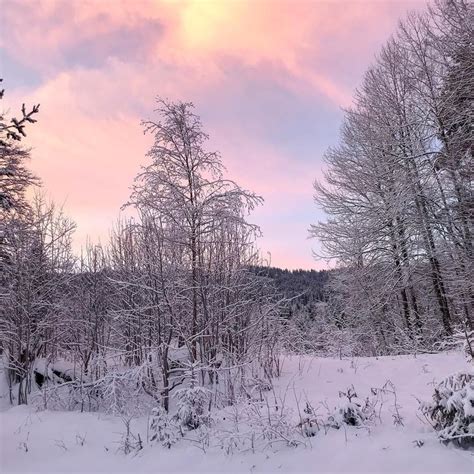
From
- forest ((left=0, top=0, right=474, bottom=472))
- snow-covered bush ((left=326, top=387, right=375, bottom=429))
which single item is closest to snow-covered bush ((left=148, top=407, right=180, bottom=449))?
forest ((left=0, top=0, right=474, bottom=472))

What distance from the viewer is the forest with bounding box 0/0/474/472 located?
256 inches

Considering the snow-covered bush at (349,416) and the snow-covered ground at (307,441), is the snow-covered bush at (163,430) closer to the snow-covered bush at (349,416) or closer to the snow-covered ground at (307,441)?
the snow-covered ground at (307,441)

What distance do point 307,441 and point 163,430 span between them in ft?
7.79

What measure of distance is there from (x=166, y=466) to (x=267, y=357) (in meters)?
4.61

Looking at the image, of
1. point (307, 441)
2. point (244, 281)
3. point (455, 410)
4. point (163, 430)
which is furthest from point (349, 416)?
point (244, 281)

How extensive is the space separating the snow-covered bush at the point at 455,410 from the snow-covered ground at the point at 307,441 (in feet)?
0.52

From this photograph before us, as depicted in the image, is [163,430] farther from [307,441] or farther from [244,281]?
[244,281]

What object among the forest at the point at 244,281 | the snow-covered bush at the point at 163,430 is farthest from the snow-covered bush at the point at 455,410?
the snow-covered bush at the point at 163,430

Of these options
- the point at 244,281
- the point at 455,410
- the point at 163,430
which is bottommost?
the point at 163,430

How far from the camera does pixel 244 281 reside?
1056 cm

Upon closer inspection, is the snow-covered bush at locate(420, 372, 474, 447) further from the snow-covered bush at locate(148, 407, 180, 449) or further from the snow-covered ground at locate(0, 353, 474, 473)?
the snow-covered bush at locate(148, 407, 180, 449)

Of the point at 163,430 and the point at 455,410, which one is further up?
the point at 455,410

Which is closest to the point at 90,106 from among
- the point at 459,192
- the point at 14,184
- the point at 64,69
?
the point at 64,69

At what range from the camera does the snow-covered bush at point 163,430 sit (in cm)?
610
